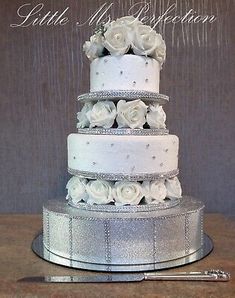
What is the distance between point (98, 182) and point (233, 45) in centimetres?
81

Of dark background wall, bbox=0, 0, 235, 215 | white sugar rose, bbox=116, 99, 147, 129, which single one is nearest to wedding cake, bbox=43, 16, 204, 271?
white sugar rose, bbox=116, 99, 147, 129

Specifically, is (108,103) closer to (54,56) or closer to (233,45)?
(54,56)

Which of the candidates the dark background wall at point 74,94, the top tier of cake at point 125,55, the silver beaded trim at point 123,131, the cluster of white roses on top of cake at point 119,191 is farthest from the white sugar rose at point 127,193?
the dark background wall at point 74,94

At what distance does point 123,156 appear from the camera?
82cm

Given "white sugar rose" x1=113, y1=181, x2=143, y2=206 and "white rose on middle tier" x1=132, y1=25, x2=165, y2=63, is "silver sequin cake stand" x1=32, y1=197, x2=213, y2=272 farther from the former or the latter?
"white rose on middle tier" x1=132, y1=25, x2=165, y2=63

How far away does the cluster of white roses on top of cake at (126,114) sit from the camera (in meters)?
0.83

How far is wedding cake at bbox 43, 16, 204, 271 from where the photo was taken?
781 millimetres

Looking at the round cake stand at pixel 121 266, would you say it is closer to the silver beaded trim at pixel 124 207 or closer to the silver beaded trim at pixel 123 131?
the silver beaded trim at pixel 124 207

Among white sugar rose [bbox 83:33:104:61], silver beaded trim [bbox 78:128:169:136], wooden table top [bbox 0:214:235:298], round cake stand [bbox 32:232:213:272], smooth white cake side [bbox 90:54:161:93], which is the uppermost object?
white sugar rose [bbox 83:33:104:61]

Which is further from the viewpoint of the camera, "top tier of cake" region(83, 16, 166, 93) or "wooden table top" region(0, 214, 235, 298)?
"top tier of cake" region(83, 16, 166, 93)

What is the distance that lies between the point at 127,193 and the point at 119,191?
0.02m

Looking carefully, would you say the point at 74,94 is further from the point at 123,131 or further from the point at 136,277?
the point at 136,277

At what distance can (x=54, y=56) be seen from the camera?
1318 millimetres

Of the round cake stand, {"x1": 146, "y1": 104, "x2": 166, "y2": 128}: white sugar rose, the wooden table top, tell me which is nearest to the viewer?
the wooden table top
